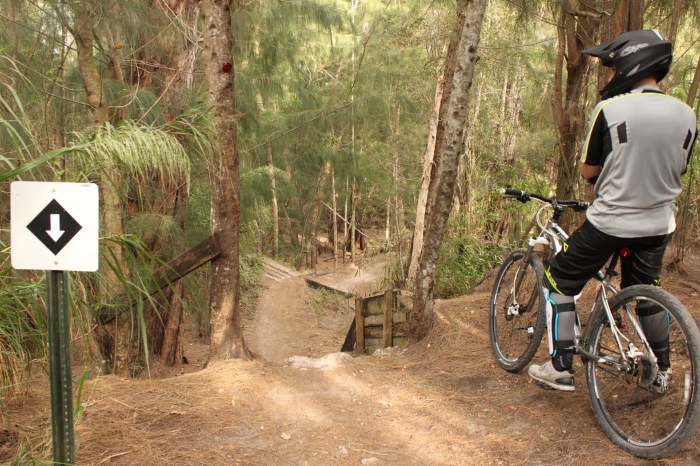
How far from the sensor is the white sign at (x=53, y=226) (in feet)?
8.09

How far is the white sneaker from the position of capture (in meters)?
3.53

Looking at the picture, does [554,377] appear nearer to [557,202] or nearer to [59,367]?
[557,202]

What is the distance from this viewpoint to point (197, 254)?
5.11 m

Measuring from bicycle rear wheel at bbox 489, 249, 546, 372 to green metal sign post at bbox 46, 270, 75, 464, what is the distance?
2823mm

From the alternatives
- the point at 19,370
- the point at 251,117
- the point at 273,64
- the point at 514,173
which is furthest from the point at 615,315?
the point at 514,173

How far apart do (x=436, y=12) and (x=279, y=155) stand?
5.14 m

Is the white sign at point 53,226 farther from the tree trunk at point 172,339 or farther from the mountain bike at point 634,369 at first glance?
the tree trunk at point 172,339

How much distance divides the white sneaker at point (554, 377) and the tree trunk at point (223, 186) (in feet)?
8.91

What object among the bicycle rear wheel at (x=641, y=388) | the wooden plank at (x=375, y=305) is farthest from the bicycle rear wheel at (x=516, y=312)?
the wooden plank at (x=375, y=305)

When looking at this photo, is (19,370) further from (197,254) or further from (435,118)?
(435,118)

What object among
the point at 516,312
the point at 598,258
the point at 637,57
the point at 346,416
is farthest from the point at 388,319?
the point at 637,57

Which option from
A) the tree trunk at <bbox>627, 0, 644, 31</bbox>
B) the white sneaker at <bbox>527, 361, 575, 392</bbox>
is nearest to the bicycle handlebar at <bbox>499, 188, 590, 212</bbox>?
the white sneaker at <bbox>527, 361, 575, 392</bbox>

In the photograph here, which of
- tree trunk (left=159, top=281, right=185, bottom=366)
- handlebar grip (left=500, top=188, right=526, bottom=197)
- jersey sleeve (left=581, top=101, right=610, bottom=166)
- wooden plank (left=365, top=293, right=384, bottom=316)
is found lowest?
tree trunk (left=159, top=281, right=185, bottom=366)

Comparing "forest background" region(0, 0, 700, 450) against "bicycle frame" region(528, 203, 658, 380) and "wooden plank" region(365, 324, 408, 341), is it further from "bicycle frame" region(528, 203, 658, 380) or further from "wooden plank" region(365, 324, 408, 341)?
"bicycle frame" region(528, 203, 658, 380)
